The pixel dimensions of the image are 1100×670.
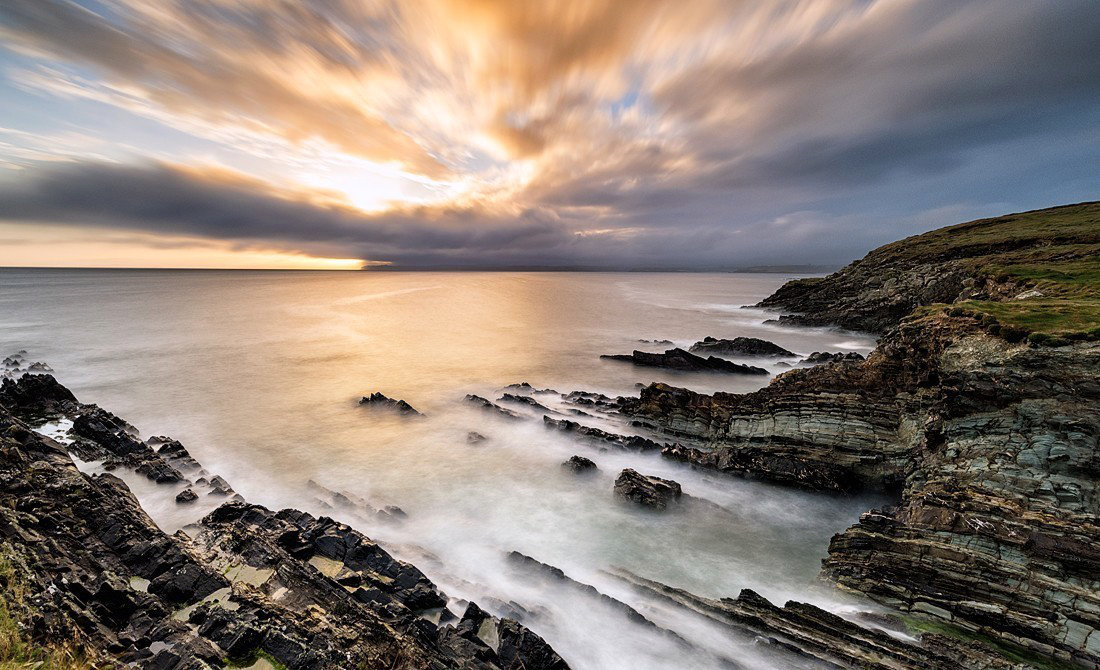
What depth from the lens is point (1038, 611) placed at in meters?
10.4

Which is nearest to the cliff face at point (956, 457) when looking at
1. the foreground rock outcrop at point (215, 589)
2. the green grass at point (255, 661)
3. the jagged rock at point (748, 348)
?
the foreground rock outcrop at point (215, 589)

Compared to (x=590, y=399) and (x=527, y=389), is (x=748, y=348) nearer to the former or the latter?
(x=590, y=399)

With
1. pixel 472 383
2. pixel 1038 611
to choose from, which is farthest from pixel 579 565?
pixel 472 383

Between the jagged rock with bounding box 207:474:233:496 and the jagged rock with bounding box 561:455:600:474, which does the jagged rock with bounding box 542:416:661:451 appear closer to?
the jagged rock with bounding box 561:455:600:474

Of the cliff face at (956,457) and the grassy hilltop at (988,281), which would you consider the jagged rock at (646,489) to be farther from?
the grassy hilltop at (988,281)

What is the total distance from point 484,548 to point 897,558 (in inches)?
552

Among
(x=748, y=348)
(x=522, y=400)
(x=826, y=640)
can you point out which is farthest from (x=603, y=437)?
(x=748, y=348)

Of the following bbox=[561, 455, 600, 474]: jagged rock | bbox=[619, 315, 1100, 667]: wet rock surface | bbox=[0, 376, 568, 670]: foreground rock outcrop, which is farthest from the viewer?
bbox=[561, 455, 600, 474]: jagged rock

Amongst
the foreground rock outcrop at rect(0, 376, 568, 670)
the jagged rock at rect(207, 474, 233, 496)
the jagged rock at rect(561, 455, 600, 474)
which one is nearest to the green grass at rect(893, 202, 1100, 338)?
the jagged rock at rect(561, 455, 600, 474)

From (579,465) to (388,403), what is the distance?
17.7 m

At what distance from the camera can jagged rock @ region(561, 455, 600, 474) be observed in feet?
69.8

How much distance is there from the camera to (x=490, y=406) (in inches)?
1212

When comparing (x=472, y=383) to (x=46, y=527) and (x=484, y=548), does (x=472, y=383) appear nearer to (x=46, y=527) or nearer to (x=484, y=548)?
(x=484, y=548)

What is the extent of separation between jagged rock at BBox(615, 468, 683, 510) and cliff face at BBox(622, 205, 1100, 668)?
11.2ft
